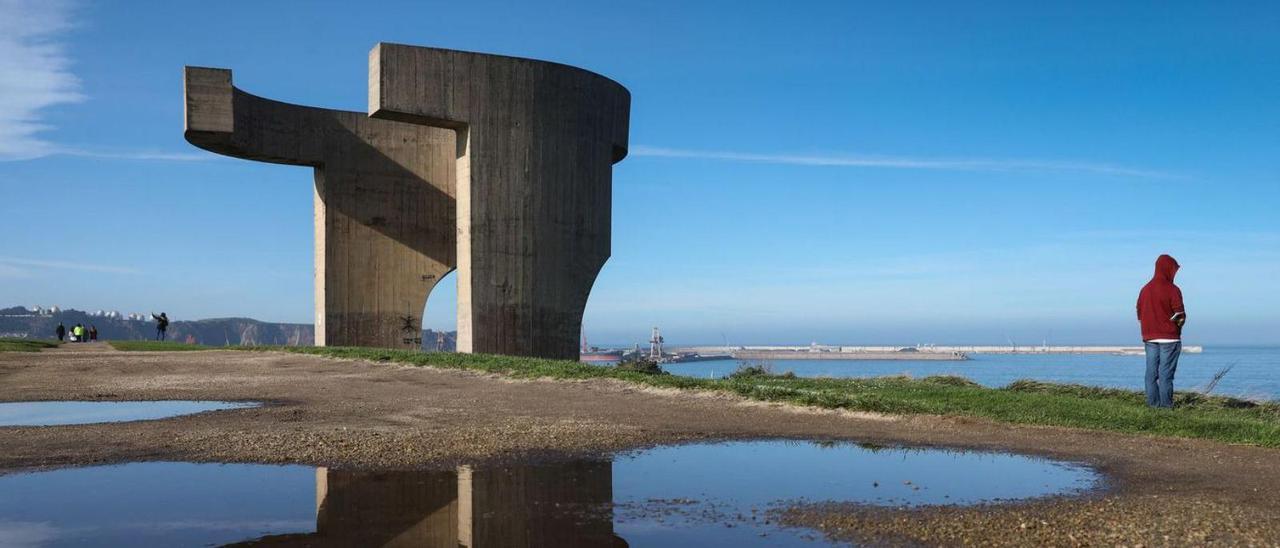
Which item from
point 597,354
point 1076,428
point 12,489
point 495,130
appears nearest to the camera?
point 12,489

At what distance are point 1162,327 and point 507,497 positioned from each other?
8.55 meters

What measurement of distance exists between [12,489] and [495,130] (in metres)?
17.0

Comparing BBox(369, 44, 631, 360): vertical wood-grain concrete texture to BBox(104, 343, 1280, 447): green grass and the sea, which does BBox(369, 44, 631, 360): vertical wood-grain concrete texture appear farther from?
BBox(104, 343, 1280, 447): green grass

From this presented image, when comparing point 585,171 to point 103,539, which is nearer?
point 103,539

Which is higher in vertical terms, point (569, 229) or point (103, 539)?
point (569, 229)

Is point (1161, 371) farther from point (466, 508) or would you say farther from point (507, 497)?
point (466, 508)

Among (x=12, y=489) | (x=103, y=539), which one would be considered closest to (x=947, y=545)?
(x=103, y=539)

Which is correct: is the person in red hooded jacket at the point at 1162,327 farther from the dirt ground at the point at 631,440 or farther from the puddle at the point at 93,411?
the puddle at the point at 93,411

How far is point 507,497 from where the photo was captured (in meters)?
6.15

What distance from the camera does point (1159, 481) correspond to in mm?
Answer: 6973

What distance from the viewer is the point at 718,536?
17.3 ft

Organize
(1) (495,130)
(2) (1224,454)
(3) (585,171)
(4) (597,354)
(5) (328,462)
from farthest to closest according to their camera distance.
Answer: (4) (597,354) < (3) (585,171) < (1) (495,130) < (2) (1224,454) < (5) (328,462)

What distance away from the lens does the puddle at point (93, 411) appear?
1024 centimetres

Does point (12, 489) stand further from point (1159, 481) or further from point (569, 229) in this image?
point (569, 229)
